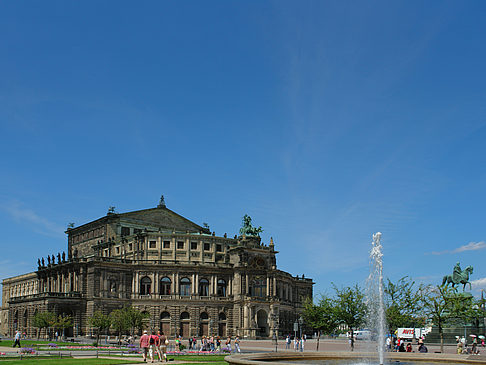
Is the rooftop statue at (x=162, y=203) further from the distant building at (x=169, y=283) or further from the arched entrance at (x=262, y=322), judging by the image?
the arched entrance at (x=262, y=322)

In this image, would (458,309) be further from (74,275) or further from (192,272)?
(74,275)

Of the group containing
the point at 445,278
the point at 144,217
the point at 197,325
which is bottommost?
the point at 197,325

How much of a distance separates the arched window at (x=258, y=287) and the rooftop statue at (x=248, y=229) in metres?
8.93

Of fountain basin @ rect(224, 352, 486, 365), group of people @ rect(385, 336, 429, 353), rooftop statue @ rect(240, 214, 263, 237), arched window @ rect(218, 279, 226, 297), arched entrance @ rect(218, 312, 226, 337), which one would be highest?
rooftop statue @ rect(240, 214, 263, 237)

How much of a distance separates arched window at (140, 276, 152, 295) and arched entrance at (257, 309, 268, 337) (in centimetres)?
1998

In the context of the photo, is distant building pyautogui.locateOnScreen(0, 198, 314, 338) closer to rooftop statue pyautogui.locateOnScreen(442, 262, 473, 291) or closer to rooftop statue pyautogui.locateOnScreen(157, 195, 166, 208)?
rooftop statue pyautogui.locateOnScreen(157, 195, 166, 208)

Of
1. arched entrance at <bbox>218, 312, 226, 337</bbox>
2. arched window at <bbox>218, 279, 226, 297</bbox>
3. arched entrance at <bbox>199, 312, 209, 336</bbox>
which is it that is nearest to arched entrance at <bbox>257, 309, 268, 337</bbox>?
arched entrance at <bbox>218, 312, 226, 337</bbox>

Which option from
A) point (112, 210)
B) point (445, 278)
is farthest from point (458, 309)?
point (112, 210)

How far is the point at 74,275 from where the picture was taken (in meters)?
96.3

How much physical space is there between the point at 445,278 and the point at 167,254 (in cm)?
4897

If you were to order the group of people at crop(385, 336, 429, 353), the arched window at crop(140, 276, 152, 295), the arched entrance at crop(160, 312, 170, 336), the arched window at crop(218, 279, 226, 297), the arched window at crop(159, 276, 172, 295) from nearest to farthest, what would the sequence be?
the group of people at crop(385, 336, 429, 353) → the arched entrance at crop(160, 312, 170, 336) → the arched window at crop(140, 276, 152, 295) → the arched window at crop(159, 276, 172, 295) → the arched window at crop(218, 279, 226, 297)

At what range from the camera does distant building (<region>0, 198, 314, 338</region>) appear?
93.6 meters

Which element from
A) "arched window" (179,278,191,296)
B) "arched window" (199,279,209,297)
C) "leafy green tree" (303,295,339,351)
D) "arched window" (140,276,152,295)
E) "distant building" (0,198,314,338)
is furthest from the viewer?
"arched window" (199,279,209,297)

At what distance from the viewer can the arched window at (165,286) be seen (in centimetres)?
9794
